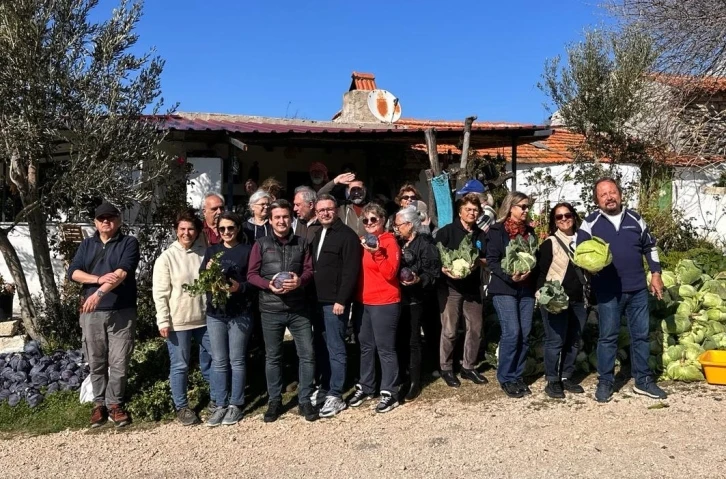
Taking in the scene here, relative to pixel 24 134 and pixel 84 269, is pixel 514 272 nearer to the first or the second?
pixel 84 269

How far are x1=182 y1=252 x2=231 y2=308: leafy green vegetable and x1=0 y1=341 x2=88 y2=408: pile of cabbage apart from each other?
1.90 metres

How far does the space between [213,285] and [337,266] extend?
103 centimetres

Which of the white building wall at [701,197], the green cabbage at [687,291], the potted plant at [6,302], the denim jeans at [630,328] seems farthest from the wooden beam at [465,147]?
the white building wall at [701,197]

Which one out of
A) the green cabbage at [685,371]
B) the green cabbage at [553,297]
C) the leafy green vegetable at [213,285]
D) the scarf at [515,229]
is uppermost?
the scarf at [515,229]

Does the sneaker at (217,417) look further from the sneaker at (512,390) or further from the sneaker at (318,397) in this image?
the sneaker at (512,390)

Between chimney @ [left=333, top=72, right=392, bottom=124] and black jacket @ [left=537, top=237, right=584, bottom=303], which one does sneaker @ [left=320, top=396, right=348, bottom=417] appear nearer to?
black jacket @ [left=537, top=237, right=584, bottom=303]

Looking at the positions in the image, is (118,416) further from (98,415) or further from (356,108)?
(356,108)

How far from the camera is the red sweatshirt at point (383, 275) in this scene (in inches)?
207

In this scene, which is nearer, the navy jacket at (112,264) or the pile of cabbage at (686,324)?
the navy jacket at (112,264)

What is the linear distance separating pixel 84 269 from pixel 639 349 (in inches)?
190

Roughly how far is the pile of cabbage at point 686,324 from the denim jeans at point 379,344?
8.20ft

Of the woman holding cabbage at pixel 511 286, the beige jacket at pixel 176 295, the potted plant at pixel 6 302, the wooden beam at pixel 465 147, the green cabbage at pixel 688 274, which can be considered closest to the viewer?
the beige jacket at pixel 176 295

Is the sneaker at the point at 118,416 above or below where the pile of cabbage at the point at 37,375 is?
below

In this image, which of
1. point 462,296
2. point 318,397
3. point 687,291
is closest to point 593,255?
point 462,296
